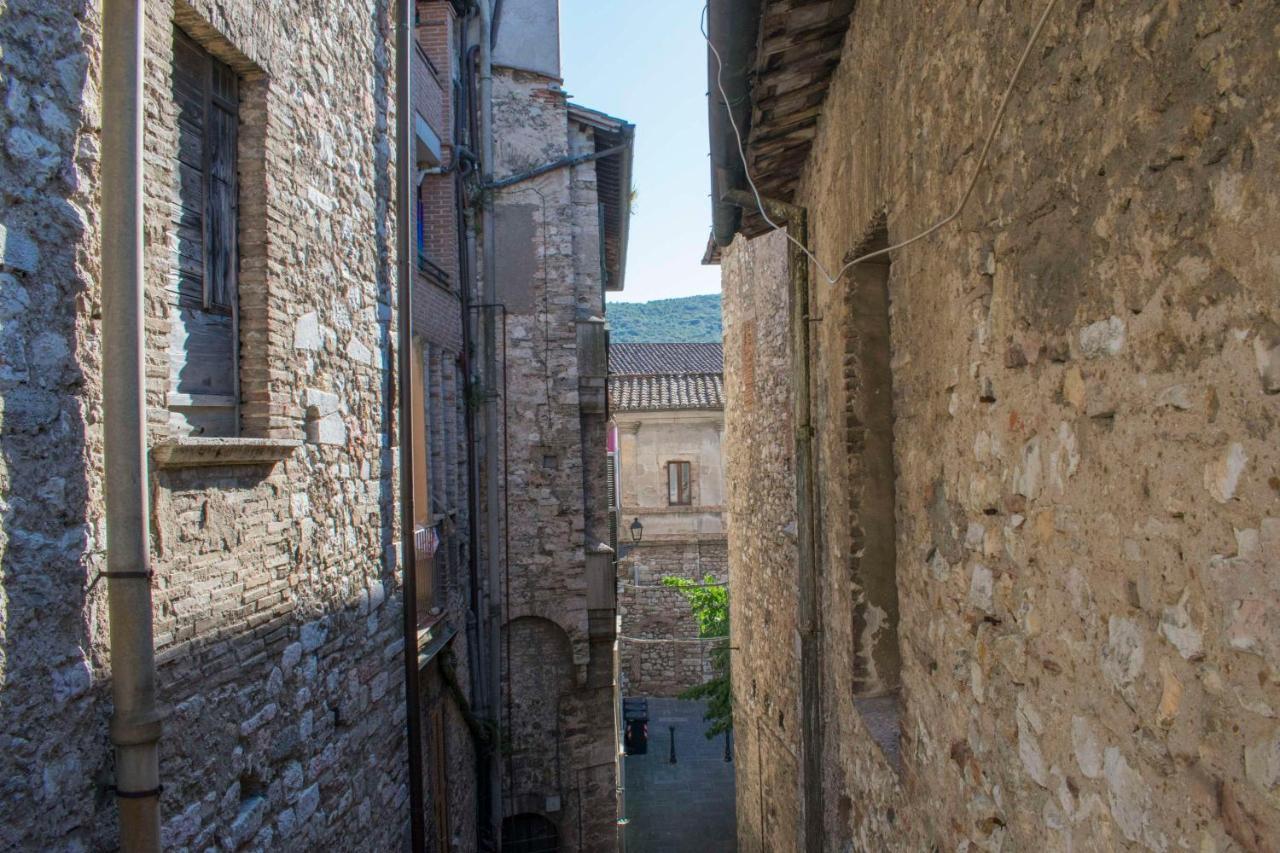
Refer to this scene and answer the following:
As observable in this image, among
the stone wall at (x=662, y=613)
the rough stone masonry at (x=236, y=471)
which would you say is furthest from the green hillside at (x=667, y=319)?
the rough stone masonry at (x=236, y=471)

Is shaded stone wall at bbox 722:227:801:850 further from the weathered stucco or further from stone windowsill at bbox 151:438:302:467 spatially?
the weathered stucco

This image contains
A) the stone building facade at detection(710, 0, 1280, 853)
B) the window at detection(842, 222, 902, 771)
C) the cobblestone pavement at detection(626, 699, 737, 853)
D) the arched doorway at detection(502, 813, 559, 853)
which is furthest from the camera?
the cobblestone pavement at detection(626, 699, 737, 853)

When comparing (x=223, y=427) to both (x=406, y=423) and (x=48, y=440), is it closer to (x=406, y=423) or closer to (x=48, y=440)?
(x=48, y=440)

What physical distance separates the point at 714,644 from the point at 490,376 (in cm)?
982

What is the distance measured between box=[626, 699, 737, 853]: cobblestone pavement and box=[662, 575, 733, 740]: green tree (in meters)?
0.72

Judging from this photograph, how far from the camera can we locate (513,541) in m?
10.4

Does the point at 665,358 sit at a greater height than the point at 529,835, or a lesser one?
greater

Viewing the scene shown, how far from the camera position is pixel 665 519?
70.9 feet

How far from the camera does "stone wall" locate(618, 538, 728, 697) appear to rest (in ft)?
69.6

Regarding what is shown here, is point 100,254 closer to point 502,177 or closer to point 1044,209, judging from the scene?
point 1044,209

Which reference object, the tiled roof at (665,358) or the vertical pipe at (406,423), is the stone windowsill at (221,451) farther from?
the tiled roof at (665,358)

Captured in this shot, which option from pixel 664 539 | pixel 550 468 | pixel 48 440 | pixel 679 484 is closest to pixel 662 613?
pixel 664 539

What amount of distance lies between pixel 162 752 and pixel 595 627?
7.24m

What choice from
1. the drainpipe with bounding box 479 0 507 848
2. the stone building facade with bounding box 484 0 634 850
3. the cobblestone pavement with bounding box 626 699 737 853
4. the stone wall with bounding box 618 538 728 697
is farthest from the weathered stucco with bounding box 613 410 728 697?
the drainpipe with bounding box 479 0 507 848
